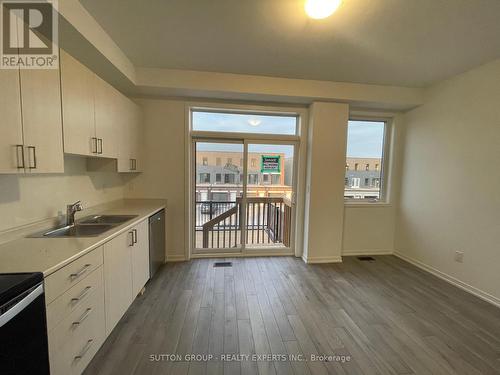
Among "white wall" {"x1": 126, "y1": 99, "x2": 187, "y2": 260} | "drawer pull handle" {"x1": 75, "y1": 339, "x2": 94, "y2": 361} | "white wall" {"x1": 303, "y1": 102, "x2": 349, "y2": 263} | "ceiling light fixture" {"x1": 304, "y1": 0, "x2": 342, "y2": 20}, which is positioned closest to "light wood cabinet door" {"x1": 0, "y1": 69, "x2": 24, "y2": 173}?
"drawer pull handle" {"x1": 75, "y1": 339, "x2": 94, "y2": 361}

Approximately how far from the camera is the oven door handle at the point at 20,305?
90 centimetres

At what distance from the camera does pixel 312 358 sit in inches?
65.7

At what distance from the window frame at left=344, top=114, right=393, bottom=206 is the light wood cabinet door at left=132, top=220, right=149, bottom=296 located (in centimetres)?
321

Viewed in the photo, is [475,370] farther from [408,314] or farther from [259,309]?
[259,309]

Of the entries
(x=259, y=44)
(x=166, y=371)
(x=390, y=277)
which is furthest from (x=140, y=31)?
(x=390, y=277)

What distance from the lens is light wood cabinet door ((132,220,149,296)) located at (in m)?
2.19

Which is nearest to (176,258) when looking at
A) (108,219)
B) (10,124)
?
(108,219)

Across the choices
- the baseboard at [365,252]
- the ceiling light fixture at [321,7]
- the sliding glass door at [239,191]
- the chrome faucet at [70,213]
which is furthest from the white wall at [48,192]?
the baseboard at [365,252]

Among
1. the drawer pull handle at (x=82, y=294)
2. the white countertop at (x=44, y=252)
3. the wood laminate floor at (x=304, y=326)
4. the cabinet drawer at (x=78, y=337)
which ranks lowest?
the wood laminate floor at (x=304, y=326)

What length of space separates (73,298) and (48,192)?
1159 millimetres

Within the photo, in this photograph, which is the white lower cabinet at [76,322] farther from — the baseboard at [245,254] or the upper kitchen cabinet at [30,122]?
the baseboard at [245,254]

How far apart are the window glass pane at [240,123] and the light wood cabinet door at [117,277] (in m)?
2.03

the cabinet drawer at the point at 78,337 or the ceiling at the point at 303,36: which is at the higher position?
the ceiling at the point at 303,36

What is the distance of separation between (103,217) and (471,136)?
4.63 metres
